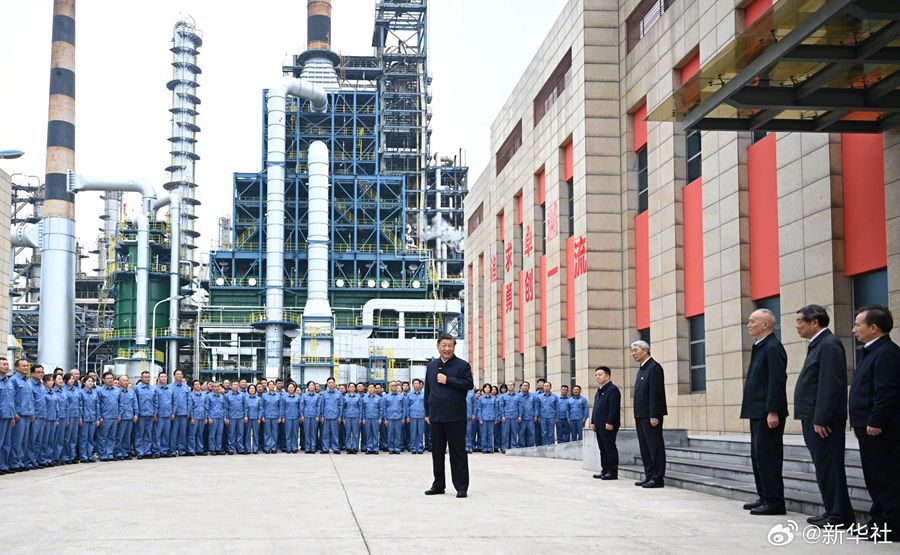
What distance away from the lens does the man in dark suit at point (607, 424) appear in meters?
13.2

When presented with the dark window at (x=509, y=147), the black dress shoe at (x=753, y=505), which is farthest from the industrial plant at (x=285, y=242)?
the black dress shoe at (x=753, y=505)

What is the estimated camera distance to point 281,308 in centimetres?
5919

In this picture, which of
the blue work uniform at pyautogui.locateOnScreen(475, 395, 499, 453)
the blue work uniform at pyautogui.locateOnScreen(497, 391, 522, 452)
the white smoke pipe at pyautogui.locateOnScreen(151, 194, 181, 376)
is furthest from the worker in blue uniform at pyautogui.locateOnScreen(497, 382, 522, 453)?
the white smoke pipe at pyautogui.locateOnScreen(151, 194, 181, 376)

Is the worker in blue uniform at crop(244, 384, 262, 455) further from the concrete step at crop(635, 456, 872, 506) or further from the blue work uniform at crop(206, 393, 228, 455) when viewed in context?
the concrete step at crop(635, 456, 872, 506)

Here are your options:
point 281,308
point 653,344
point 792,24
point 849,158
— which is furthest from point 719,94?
point 281,308

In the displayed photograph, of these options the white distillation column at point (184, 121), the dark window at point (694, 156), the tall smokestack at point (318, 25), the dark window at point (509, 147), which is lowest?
the dark window at point (694, 156)

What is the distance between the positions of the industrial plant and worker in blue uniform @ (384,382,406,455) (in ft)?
108

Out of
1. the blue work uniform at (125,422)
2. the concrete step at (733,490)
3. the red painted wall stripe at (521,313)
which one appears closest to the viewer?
the concrete step at (733,490)

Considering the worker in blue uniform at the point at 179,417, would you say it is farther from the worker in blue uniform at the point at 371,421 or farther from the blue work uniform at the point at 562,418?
the blue work uniform at the point at 562,418

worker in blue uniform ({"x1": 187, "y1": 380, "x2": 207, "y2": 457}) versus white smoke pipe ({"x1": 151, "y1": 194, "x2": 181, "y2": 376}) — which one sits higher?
white smoke pipe ({"x1": 151, "y1": 194, "x2": 181, "y2": 376})

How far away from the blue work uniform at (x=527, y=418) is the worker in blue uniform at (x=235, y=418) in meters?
6.84

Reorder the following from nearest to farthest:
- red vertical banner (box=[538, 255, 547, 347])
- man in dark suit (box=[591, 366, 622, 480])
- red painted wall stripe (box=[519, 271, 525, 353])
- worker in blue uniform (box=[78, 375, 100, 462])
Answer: man in dark suit (box=[591, 366, 622, 480]), worker in blue uniform (box=[78, 375, 100, 462]), red vertical banner (box=[538, 255, 547, 347]), red painted wall stripe (box=[519, 271, 525, 353])

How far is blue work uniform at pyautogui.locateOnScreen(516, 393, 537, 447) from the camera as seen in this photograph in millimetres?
23203

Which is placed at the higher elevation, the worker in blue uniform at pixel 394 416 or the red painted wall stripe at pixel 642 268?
the red painted wall stripe at pixel 642 268
